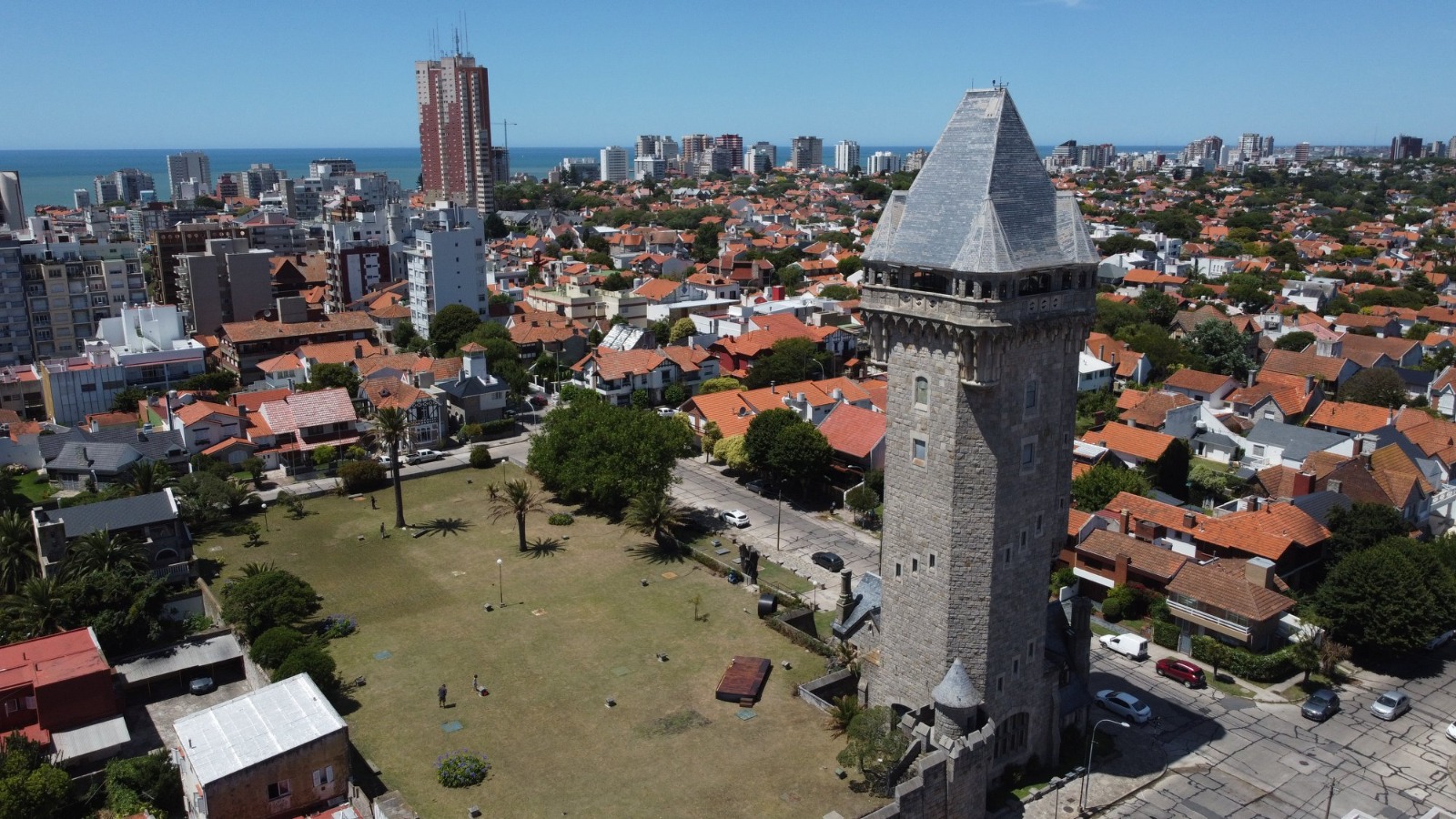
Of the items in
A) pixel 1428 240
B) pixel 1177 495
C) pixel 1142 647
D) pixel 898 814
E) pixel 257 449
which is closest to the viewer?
pixel 898 814

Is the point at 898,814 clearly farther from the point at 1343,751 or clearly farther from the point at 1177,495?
the point at 1177,495

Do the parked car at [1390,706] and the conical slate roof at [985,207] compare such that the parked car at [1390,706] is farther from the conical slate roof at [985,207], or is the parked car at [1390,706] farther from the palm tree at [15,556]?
the palm tree at [15,556]

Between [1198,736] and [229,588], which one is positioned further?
[229,588]

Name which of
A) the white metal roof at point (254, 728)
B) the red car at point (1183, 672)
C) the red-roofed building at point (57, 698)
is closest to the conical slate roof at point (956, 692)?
the red car at point (1183, 672)

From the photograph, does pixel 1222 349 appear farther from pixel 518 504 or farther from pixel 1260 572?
pixel 518 504

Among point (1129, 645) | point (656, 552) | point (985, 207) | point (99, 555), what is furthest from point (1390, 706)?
point (99, 555)

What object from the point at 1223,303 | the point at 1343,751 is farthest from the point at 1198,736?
the point at 1223,303

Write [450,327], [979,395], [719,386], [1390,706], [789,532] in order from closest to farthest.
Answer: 1. [979,395]
2. [1390,706]
3. [789,532]
4. [719,386]
5. [450,327]
